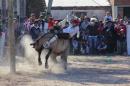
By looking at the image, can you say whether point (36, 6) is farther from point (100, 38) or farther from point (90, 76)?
point (90, 76)

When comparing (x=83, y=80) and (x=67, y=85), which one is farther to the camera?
(x=83, y=80)

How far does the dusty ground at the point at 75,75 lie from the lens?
12.8 meters

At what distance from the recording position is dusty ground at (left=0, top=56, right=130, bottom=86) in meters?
12.8

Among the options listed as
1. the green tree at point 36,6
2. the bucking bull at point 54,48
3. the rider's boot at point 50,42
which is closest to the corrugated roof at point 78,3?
the green tree at point 36,6

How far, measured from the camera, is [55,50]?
615 inches

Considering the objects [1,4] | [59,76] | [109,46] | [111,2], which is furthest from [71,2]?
[59,76]

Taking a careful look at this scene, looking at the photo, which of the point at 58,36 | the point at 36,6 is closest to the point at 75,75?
the point at 58,36

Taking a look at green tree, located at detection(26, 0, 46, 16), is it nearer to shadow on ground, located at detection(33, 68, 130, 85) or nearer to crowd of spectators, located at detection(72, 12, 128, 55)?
crowd of spectators, located at detection(72, 12, 128, 55)

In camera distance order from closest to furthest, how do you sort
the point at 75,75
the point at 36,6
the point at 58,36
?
1. the point at 75,75
2. the point at 58,36
3. the point at 36,6

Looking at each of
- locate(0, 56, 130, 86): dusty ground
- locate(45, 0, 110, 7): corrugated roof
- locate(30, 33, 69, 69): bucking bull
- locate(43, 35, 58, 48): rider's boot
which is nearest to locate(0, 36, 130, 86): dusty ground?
locate(0, 56, 130, 86): dusty ground

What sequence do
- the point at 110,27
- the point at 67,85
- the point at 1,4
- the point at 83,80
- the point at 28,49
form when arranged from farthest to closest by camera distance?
the point at 1,4
the point at 110,27
the point at 28,49
the point at 83,80
the point at 67,85

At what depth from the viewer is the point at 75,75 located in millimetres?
14586

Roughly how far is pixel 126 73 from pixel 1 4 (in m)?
25.2

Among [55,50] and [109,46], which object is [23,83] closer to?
[55,50]
